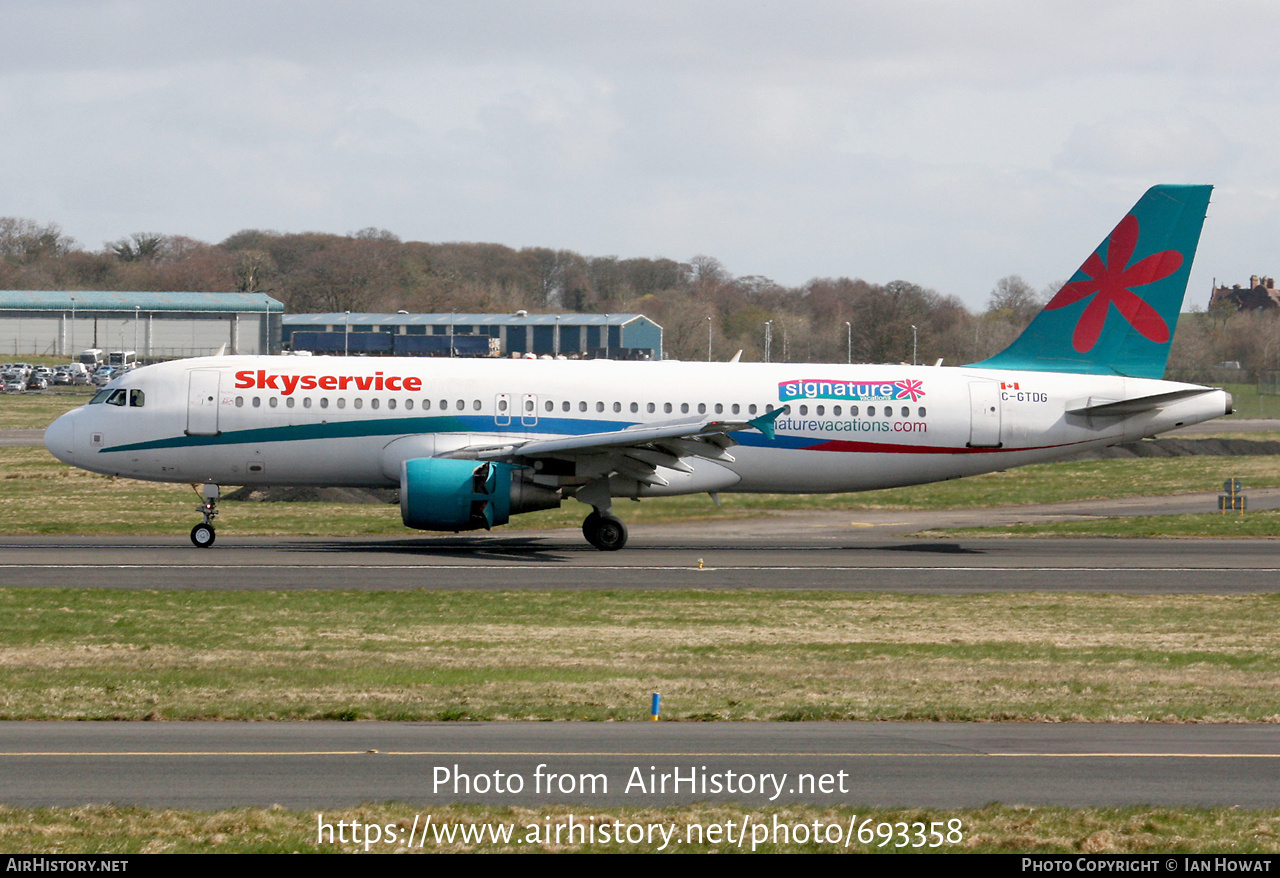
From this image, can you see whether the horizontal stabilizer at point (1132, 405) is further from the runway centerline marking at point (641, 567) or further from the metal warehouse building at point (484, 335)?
the metal warehouse building at point (484, 335)

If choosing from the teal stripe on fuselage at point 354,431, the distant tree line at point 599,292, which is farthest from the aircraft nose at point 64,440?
the distant tree line at point 599,292

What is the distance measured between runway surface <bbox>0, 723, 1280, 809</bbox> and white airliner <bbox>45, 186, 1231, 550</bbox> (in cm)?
1544

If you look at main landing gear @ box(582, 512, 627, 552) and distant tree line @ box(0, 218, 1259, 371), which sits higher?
distant tree line @ box(0, 218, 1259, 371)

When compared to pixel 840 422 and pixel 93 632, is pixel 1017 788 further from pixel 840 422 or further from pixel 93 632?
pixel 840 422

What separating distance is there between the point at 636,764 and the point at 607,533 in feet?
62.3

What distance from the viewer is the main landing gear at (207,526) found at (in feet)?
99.7

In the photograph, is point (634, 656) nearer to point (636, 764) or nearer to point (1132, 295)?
point (636, 764)

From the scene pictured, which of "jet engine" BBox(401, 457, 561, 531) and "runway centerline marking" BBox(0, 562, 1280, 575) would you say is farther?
"jet engine" BBox(401, 457, 561, 531)

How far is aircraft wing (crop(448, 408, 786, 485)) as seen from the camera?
2892 centimetres

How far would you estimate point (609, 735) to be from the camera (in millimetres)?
13766
